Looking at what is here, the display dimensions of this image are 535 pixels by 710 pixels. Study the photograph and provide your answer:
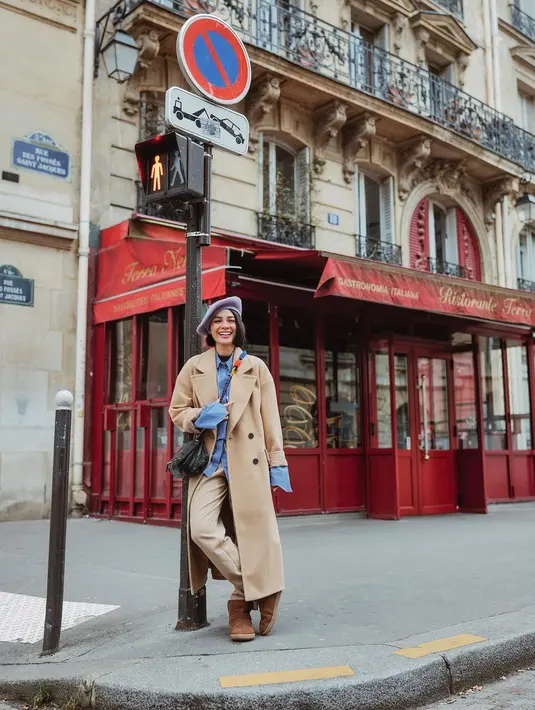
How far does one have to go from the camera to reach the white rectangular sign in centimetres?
422

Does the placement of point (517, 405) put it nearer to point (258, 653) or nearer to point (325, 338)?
point (325, 338)

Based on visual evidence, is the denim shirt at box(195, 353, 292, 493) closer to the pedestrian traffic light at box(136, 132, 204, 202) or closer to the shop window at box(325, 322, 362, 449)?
the pedestrian traffic light at box(136, 132, 204, 202)

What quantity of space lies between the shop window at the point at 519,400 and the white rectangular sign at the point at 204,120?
849 centimetres

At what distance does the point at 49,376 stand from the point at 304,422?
3236 mm

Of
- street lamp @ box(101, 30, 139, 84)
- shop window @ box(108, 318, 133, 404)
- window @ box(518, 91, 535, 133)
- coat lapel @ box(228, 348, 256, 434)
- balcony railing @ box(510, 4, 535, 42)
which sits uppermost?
A: balcony railing @ box(510, 4, 535, 42)

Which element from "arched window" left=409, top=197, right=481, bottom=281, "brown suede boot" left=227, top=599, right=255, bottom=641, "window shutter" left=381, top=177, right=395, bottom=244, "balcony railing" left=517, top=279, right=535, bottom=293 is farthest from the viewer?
"balcony railing" left=517, top=279, right=535, bottom=293

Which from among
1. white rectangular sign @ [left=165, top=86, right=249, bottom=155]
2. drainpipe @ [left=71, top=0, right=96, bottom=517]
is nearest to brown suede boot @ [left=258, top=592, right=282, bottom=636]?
white rectangular sign @ [left=165, top=86, right=249, bottom=155]

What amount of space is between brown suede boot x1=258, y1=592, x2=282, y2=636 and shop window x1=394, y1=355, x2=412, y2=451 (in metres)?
6.37

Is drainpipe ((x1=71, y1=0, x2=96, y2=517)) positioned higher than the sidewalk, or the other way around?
drainpipe ((x1=71, y1=0, x2=96, y2=517))

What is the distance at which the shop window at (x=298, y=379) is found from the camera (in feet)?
30.7

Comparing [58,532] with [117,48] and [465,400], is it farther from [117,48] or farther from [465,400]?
[465,400]

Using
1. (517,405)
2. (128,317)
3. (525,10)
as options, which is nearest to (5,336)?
(128,317)

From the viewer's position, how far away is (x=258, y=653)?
351 centimetres

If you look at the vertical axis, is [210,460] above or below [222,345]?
below
